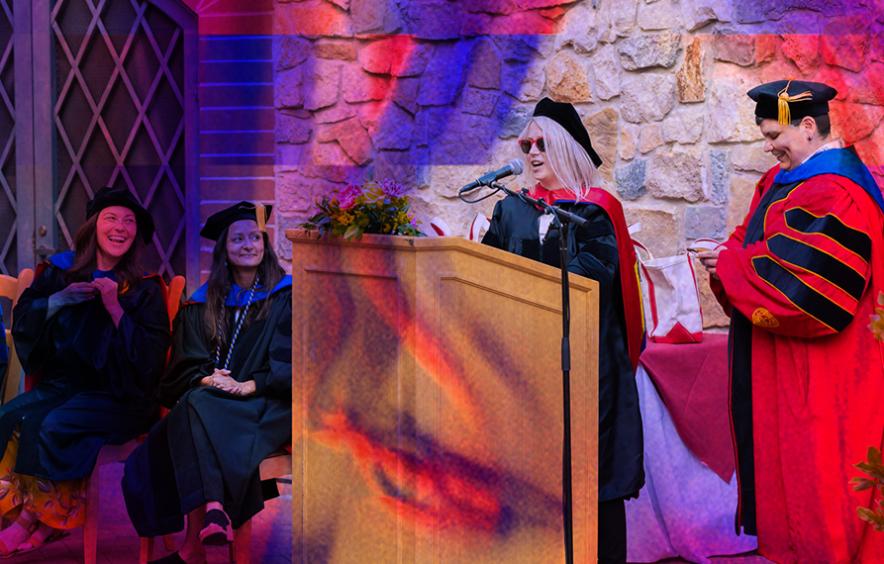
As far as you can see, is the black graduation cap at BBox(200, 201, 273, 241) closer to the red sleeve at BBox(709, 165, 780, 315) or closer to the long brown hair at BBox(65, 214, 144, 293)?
the long brown hair at BBox(65, 214, 144, 293)

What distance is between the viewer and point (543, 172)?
400cm

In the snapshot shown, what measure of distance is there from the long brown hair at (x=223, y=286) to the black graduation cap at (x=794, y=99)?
2.03 meters

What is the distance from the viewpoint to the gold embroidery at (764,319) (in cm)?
381

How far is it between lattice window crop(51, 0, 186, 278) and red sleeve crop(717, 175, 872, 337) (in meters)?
3.76

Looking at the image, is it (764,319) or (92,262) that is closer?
(764,319)

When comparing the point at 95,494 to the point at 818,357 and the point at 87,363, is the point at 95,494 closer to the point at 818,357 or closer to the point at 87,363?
the point at 87,363

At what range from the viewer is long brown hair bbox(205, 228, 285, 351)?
4.56m

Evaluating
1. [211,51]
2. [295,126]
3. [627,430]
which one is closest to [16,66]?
[211,51]


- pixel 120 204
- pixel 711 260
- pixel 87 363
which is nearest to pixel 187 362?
pixel 87 363

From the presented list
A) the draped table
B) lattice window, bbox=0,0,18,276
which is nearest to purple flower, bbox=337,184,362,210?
the draped table

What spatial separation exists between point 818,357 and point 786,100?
889 mm

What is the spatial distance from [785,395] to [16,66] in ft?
15.7

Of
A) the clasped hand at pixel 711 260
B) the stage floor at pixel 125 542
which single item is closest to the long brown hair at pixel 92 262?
the stage floor at pixel 125 542

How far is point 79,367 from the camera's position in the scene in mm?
4660
